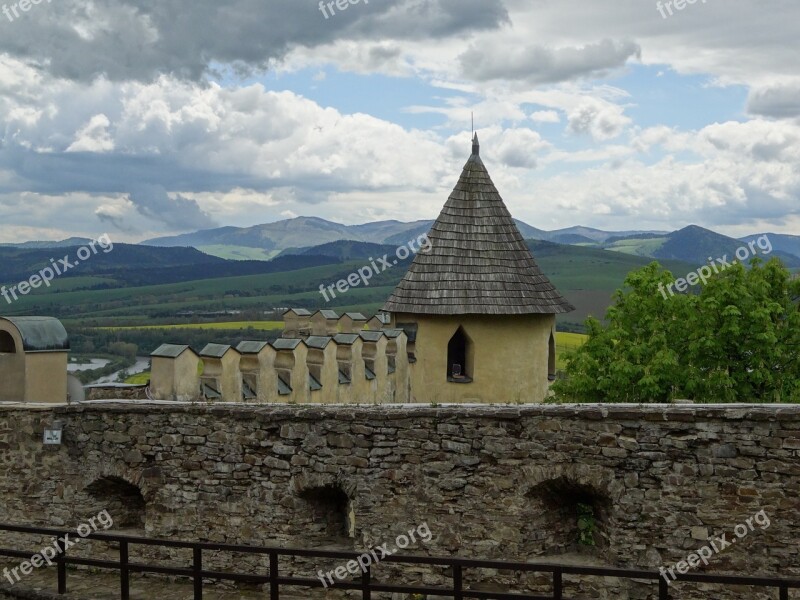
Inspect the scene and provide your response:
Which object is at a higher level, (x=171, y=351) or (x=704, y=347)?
(x=171, y=351)

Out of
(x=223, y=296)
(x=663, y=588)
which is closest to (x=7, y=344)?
(x=663, y=588)

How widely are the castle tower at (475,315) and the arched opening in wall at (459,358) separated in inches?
0.8

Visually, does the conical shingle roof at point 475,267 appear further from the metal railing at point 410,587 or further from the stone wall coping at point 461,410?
the metal railing at point 410,587

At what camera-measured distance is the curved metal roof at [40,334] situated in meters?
12.4

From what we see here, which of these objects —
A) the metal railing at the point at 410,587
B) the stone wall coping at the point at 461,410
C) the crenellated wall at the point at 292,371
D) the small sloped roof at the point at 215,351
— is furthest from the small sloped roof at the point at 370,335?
the metal railing at the point at 410,587

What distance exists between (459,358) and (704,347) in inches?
259

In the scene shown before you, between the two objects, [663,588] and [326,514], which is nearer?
[663,588]

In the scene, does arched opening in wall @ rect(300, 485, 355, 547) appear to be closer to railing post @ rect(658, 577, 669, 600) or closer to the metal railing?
the metal railing

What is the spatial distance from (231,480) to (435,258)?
29.7ft

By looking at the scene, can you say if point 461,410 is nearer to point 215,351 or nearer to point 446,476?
point 446,476

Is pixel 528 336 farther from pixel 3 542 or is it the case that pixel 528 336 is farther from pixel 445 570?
pixel 3 542

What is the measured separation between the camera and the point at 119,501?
1123 cm

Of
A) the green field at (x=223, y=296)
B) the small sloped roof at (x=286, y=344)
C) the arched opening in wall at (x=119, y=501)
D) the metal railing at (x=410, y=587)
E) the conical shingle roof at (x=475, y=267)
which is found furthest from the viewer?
the green field at (x=223, y=296)

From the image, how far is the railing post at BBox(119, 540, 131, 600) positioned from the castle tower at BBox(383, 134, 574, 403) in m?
8.92
